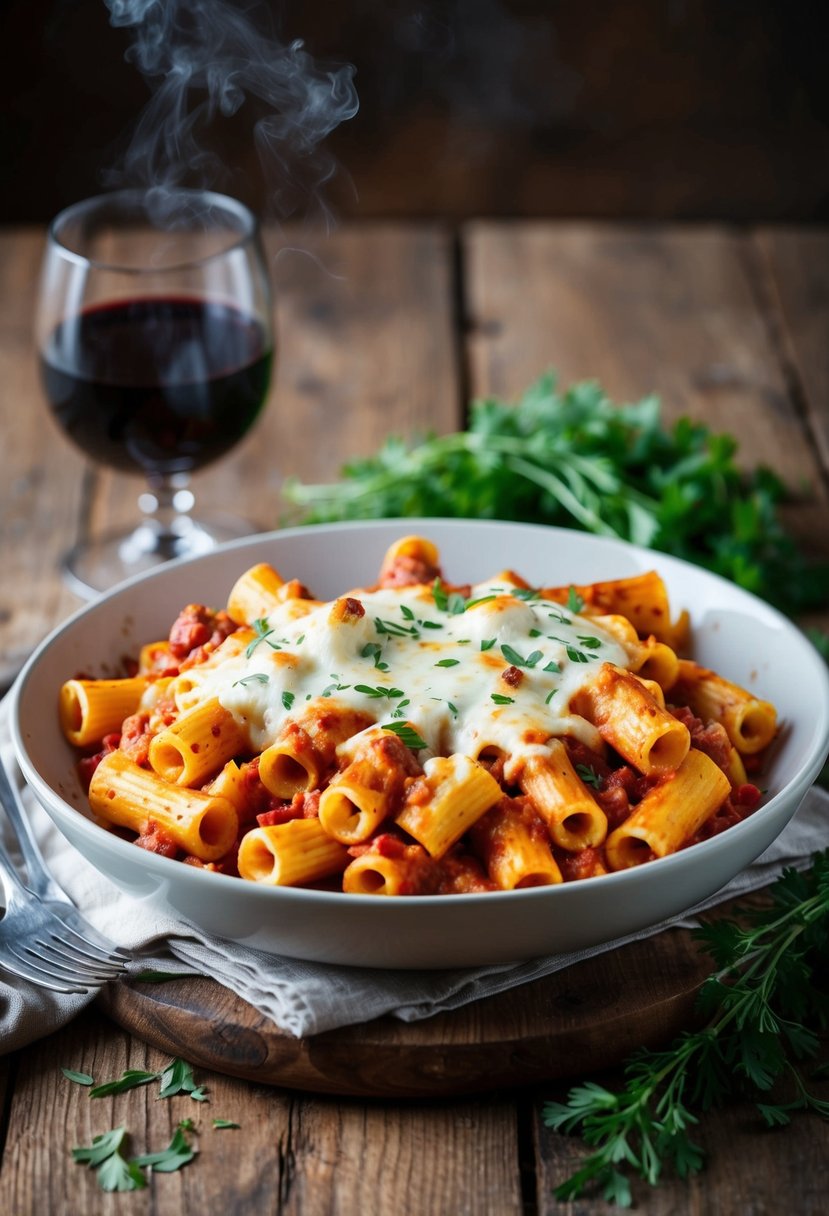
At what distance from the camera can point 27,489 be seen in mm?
4367

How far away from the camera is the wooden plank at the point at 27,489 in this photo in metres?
3.79

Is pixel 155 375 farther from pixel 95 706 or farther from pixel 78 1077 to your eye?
pixel 78 1077

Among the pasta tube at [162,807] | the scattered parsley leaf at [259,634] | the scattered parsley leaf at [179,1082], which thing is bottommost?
the scattered parsley leaf at [179,1082]

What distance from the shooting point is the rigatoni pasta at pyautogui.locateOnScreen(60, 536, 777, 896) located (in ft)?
7.31

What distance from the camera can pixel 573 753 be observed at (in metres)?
2.37

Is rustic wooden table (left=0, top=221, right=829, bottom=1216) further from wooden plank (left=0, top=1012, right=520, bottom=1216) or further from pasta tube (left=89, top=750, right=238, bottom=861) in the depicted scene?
pasta tube (left=89, top=750, right=238, bottom=861)

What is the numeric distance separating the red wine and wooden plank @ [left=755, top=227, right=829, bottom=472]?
1.90 meters

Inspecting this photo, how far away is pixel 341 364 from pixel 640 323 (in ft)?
3.71

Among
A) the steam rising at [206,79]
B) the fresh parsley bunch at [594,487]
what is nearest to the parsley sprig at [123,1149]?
the fresh parsley bunch at [594,487]

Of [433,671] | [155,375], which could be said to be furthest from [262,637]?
[155,375]

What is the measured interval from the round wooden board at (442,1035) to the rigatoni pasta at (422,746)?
0.20m

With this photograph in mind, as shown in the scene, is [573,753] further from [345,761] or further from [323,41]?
[323,41]

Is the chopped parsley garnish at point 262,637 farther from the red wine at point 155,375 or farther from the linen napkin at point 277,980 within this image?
the red wine at point 155,375

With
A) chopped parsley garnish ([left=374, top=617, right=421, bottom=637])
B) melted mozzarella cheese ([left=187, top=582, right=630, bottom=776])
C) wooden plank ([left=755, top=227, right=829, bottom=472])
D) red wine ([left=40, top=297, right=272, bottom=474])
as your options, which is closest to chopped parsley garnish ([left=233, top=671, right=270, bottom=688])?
melted mozzarella cheese ([left=187, top=582, right=630, bottom=776])
